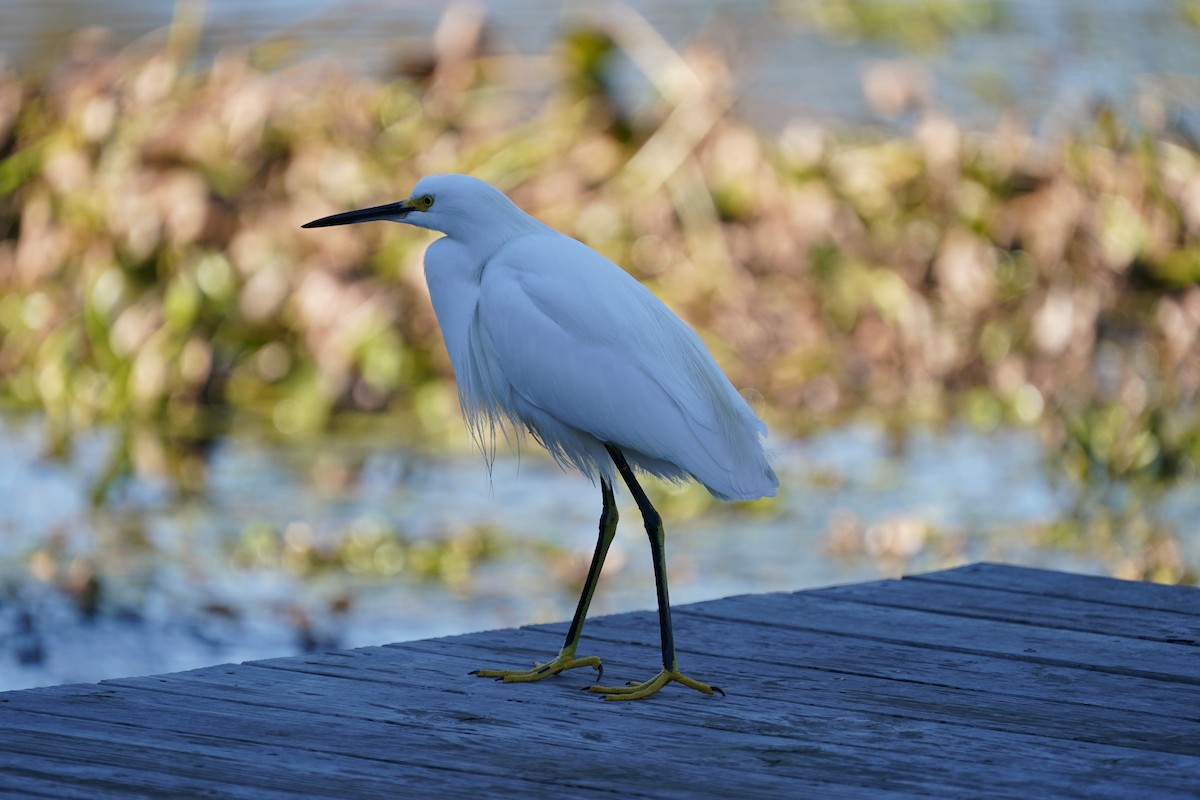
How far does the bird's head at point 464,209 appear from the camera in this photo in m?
2.33

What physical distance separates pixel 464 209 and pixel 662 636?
613 millimetres

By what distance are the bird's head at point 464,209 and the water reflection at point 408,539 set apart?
133 centimetres

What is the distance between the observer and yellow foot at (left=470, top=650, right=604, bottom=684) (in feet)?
7.13

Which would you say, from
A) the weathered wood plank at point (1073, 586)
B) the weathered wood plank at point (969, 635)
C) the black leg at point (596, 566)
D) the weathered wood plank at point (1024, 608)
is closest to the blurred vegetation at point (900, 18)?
the weathered wood plank at point (1073, 586)

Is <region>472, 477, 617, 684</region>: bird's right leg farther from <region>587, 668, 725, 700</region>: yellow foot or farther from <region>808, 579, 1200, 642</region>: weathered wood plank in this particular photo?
<region>808, 579, 1200, 642</region>: weathered wood plank

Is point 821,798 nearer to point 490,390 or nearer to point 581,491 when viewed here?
point 490,390

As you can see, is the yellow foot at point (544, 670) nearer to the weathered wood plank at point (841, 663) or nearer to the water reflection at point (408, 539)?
the weathered wood plank at point (841, 663)

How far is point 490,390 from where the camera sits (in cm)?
233

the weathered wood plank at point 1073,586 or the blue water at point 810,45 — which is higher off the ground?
the blue water at point 810,45

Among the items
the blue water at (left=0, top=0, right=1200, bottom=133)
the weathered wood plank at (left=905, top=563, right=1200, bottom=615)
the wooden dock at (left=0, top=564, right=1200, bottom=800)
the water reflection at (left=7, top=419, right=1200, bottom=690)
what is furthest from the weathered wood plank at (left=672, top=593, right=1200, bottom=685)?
the blue water at (left=0, top=0, right=1200, bottom=133)

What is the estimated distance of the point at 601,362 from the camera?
7.26ft

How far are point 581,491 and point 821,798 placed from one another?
11.6 feet

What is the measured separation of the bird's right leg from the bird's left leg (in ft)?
0.21

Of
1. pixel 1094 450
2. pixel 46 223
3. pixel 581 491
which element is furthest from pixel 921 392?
pixel 46 223
